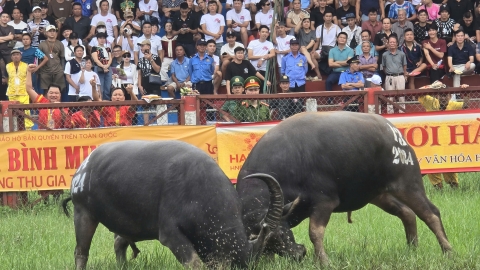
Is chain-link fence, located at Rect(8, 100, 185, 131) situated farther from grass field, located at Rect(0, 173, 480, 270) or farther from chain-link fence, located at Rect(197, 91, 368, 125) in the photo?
grass field, located at Rect(0, 173, 480, 270)

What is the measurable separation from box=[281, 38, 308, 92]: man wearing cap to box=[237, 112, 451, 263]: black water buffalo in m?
10.8

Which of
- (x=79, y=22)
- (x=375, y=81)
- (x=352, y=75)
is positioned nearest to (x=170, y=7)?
(x=79, y=22)

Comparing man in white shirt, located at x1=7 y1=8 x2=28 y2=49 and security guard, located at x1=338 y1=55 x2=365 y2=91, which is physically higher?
man in white shirt, located at x1=7 y1=8 x2=28 y2=49

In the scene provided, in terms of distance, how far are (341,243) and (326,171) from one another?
1799mm

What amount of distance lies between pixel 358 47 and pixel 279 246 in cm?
1265

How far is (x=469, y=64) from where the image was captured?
19.6 metres

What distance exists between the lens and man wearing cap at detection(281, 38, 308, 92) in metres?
19.6

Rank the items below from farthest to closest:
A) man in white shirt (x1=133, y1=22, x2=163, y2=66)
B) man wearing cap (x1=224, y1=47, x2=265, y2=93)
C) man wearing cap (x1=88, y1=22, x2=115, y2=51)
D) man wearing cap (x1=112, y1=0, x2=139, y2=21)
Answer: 1. man wearing cap (x1=112, y1=0, x2=139, y2=21)
2. man in white shirt (x1=133, y1=22, x2=163, y2=66)
3. man wearing cap (x1=88, y1=22, x2=115, y2=51)
4. man wearing cap (x1=224, y1=47, x2=265, y2=93)

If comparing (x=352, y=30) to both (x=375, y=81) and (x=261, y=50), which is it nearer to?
(x=261, y=50)

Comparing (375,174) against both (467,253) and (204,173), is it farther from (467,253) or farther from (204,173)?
(204,173)

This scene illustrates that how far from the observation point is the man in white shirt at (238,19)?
70.4ft

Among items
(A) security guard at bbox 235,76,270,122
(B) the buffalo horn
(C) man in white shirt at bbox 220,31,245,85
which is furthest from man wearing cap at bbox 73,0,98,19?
(B) the buffalo horn

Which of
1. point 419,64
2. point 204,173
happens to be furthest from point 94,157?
point 419,64

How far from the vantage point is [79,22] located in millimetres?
21391
